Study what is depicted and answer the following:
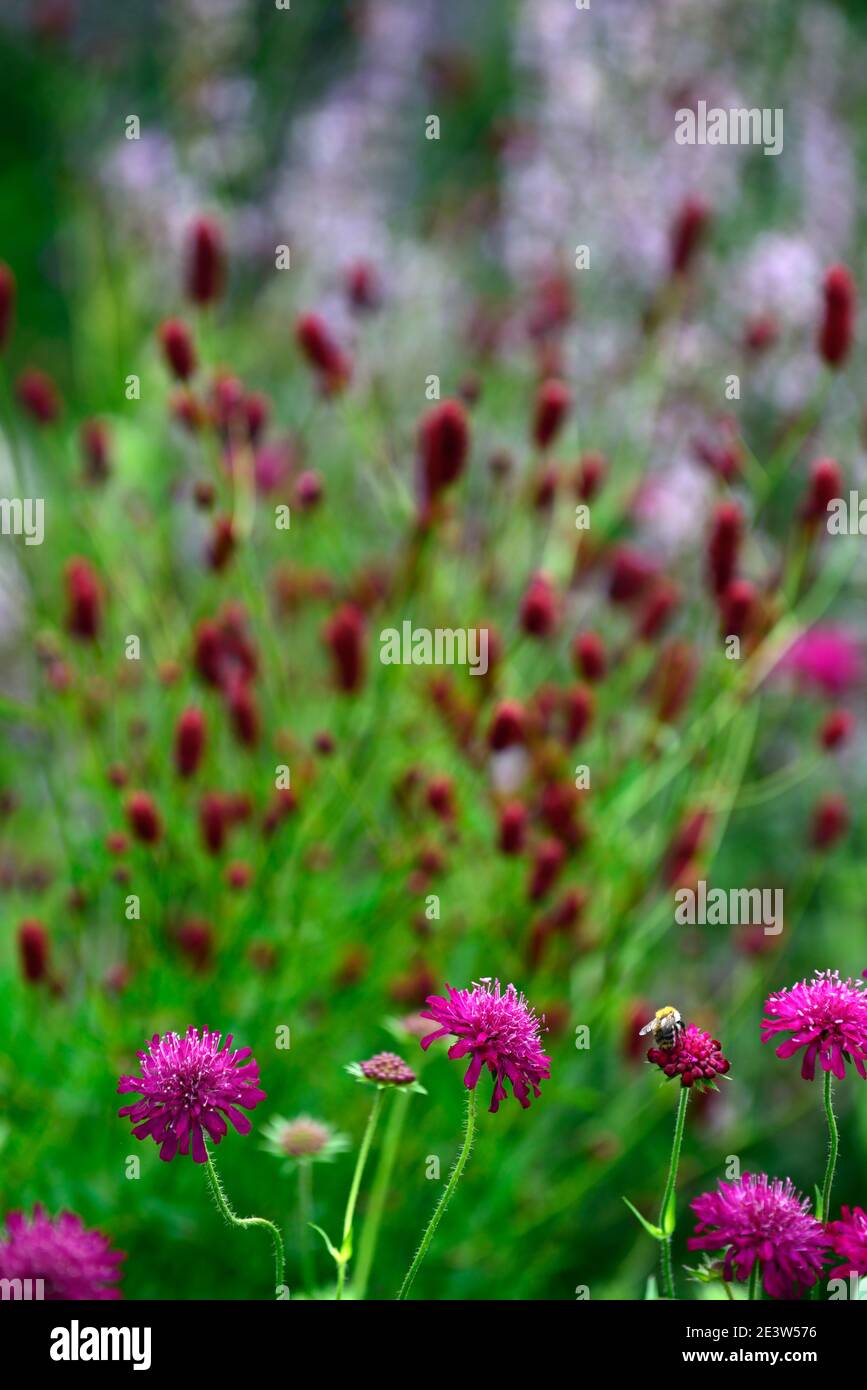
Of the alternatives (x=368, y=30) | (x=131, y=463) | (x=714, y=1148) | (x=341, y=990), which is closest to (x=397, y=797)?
(x=341, y=990)

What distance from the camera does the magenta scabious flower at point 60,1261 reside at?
0.92 m

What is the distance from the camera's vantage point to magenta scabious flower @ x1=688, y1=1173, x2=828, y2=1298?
3.00 feet

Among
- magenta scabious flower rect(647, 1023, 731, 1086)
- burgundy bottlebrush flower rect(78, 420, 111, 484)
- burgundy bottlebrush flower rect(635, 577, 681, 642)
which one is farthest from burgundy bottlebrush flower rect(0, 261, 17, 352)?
magenta scabious flower rect(647, 1023, 731, 1086)

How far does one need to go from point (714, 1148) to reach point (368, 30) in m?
2.77

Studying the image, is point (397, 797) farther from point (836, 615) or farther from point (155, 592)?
point (836, 615)

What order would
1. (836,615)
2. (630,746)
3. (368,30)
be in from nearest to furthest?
(630,746) < (836,615) < (368,30)

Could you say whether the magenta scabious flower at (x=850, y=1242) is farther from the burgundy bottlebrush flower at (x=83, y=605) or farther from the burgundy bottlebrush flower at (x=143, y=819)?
the burgundy bottlebrush flower at (x=83, y=605)

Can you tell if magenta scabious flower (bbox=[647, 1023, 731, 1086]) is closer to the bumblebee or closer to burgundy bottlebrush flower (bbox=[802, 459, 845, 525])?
the bumblebee

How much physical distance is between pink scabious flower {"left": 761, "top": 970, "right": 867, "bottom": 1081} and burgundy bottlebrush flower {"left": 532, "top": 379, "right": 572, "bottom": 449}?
1004 millimetres

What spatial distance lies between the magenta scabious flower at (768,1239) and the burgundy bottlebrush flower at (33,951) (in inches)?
31.5

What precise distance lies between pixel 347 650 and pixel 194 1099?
2.55 ft

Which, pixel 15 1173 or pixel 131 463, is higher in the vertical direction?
pixel 131 463

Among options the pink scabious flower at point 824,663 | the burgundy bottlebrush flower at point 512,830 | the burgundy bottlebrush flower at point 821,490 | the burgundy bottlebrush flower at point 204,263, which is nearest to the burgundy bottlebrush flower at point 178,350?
the burgundy bottlebrush flower at point 204,263

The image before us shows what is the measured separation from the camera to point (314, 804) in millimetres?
1775
